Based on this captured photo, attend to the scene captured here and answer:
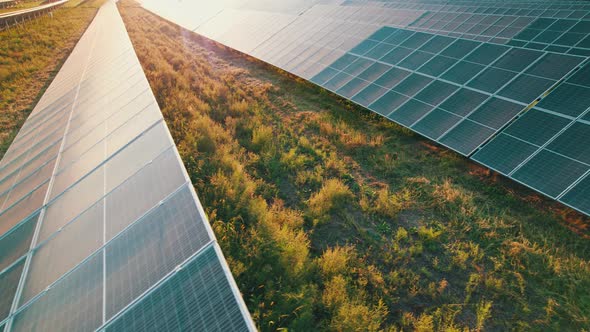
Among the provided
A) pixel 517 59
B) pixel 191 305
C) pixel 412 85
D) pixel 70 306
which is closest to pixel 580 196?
pixel 517 59

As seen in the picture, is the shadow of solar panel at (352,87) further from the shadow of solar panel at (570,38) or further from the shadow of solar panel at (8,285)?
the shadow of solar panel at (8,285)

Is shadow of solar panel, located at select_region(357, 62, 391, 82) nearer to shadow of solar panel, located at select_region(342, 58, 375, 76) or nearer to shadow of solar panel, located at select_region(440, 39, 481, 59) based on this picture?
shadow of solar panel, located at select_region(342, 58, 375, 76)

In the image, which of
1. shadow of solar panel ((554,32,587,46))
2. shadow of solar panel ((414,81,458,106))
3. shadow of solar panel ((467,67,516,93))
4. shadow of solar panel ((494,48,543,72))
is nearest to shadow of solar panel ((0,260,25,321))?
shadow of solar panel ((414,81,458,106))

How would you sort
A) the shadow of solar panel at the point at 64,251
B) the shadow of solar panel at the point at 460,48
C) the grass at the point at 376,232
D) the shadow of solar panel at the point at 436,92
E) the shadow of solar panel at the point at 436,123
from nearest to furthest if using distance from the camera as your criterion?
the shadow of solar panel at the point at 64,251 → the grass at the point at 376,232 → the shadow of solar panel at the point at 436,123 → the shadow of solar panel at the point at 436,92 → the shadow of solar panel at the point at 460,48

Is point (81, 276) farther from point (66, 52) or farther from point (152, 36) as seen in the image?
point (152, 36)

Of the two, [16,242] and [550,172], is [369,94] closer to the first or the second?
[550,172]

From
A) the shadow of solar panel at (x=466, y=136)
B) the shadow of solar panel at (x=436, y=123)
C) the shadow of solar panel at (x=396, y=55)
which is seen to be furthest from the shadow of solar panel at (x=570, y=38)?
the shadow of solar panel at (x=466, y=136)

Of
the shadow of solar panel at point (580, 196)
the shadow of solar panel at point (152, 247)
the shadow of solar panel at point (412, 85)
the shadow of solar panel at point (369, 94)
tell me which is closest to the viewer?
the shadow of solar panel at point (152, 247)

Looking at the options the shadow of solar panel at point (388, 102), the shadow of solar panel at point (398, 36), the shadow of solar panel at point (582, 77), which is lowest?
the shadow of solar panel at point (388, 102)
